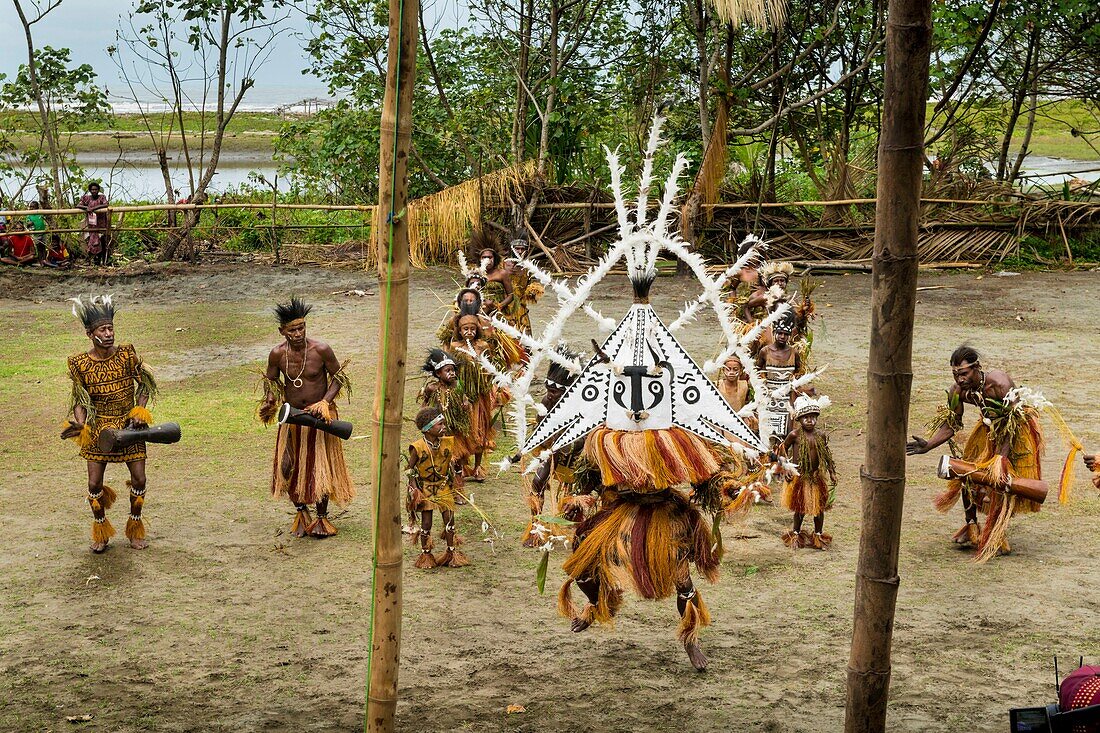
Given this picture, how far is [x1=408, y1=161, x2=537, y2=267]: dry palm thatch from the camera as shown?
15867 millimetres

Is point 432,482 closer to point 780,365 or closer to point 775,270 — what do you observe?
point 780,365

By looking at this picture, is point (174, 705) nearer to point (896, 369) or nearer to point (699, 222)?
point (896, 369)

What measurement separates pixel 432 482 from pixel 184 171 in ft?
111

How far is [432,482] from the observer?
6734mm

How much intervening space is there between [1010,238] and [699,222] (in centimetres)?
422

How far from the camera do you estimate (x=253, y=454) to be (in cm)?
904

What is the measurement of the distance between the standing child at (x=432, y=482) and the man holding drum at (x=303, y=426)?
2.43 ft

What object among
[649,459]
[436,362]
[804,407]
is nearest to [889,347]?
[649,459]

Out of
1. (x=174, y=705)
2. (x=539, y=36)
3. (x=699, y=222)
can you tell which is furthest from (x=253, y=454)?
(x=539, y=36)

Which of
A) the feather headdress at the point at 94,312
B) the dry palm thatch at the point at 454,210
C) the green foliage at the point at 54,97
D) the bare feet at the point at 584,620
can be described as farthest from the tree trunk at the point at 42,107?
the bare feet at the point at 584,620

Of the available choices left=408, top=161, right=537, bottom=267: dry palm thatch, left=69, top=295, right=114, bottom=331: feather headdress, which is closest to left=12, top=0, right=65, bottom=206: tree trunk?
left=408, top=161, right=537, bottom=267: dry palm thatch

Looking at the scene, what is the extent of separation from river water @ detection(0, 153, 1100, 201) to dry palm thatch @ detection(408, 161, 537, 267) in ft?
21.5

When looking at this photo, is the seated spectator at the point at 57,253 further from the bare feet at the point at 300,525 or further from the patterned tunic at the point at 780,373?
the patterned tunic at the point at 780,373

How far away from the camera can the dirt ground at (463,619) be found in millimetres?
5086
